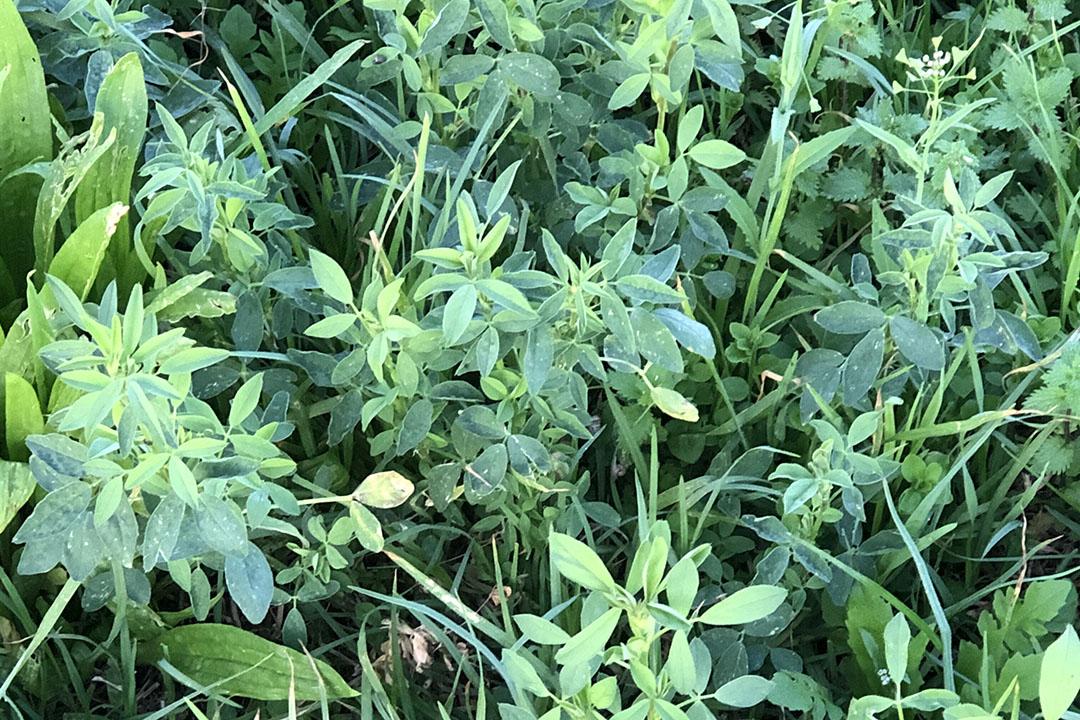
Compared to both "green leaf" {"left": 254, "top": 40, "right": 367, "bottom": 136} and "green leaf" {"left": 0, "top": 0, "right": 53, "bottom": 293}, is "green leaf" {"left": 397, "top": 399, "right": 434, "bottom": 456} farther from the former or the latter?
"green leaf" {"left": 0, "top": 0, "right": 53, "bottom": 293}

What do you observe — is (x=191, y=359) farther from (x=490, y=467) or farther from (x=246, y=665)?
(x=246, y=665)

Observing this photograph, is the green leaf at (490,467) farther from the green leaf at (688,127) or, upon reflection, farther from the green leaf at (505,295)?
the green leaf at (688,127)

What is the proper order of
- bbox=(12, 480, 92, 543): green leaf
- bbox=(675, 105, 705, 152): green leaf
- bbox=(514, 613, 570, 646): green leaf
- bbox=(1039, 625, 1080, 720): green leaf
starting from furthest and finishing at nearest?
bbox=(675, 105, 705, 152): green leaf → bbox=(12, 480, 92, 543): green leaf → bbox=(514, 613, 570, 646): green leaf → bbox=(1039, 625, 1080, 720): green leaf

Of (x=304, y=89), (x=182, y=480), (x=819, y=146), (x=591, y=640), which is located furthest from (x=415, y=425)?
(x=819, y=146)

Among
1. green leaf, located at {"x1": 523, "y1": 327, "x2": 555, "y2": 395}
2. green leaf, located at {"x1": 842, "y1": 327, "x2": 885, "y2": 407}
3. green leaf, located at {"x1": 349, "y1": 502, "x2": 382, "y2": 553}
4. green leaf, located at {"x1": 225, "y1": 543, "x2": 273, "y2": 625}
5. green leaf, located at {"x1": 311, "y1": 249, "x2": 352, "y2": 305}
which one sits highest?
green leaf, located at {"x1": 311, "y1": 249, "x2": 352, "y2": 305}

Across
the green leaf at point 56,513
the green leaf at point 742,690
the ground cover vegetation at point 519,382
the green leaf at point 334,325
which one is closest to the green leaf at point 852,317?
the ground cover vegetation at point 519,382

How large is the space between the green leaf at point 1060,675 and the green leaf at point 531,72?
85 cm

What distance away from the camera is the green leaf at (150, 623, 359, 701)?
125cm

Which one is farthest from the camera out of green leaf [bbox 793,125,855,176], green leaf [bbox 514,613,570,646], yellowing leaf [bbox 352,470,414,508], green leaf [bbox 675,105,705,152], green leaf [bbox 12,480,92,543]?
green leaf [bbox 793,125,855,176]

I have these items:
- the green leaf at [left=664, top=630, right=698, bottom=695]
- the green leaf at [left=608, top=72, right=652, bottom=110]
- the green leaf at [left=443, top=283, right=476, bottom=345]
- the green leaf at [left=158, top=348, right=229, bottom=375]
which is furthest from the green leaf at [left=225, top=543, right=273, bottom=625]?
the green leaf at [left=608, top=72, right=652, bottom=110]

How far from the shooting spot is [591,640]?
87 centimetres

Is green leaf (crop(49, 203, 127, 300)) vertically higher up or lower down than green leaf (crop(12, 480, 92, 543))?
higher up

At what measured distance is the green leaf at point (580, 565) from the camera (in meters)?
0.87

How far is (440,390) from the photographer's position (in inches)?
48.1
